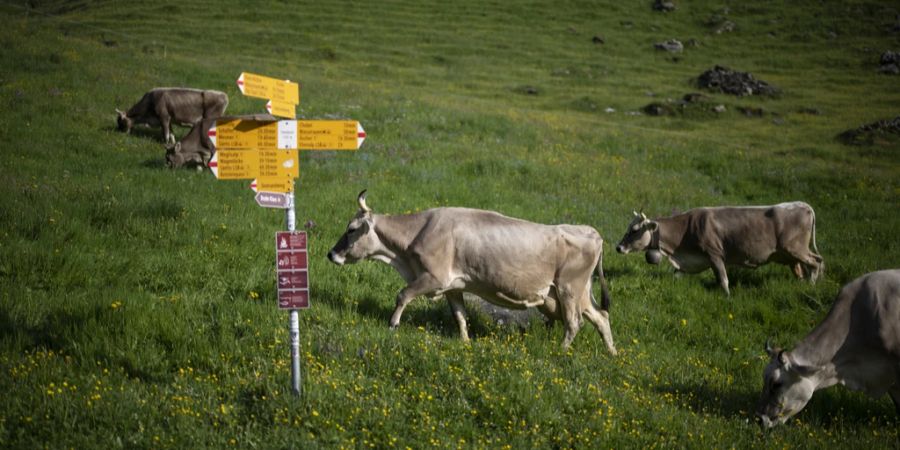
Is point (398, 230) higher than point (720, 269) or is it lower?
higher

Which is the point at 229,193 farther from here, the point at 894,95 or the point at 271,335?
the point at 894,95

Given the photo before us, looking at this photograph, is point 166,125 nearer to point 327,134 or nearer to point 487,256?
point 487,256

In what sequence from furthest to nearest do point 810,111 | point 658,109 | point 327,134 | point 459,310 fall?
1. point 810,111
2. point 658,109
3. point 459,310
4. point 327,134

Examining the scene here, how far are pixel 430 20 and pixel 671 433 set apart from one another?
70464 mm

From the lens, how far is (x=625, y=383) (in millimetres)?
9148

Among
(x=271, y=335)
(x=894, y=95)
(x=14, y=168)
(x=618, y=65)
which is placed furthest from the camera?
(x=618, y=65)

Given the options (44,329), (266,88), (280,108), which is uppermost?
(266,88)

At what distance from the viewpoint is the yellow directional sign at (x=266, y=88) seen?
24.5 feet

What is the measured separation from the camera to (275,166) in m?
7.73

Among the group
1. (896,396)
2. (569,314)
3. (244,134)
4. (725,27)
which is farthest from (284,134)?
(725,27)

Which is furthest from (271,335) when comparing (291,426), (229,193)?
(229,193)

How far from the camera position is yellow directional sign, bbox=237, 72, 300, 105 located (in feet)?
24.5

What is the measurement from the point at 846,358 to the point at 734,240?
7059 mm

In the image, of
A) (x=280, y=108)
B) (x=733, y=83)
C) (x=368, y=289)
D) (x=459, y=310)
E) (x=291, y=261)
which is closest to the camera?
(x=291, y=261)
